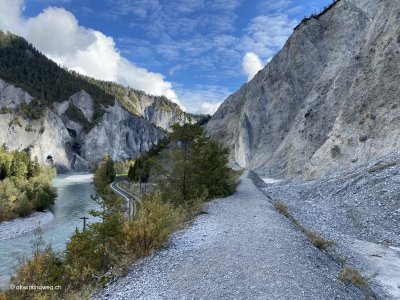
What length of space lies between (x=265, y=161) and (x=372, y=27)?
34348 mm

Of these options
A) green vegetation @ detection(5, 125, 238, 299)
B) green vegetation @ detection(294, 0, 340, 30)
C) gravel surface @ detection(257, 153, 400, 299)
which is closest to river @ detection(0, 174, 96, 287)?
green vegetation @ detection(5, 125, 238, 299)

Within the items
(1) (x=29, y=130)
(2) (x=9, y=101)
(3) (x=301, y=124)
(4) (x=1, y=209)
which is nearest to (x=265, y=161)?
(3) (x=301, y=124)

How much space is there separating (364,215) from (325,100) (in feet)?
131

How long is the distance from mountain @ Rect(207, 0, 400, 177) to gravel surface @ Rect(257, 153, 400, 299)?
7.32m

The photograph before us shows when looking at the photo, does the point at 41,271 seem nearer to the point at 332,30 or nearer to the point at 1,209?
→ the point at 1,209

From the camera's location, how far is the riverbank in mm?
40906

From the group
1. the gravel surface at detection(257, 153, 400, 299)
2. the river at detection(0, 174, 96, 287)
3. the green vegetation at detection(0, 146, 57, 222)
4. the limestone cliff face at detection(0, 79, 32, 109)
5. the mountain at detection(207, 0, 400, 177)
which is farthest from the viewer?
the limestone cliff face at detection(0, 79, 32, 109)

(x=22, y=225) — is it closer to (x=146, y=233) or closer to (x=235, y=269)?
(x=146, y=233)

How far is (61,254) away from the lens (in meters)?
13.4

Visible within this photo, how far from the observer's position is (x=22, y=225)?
149ft

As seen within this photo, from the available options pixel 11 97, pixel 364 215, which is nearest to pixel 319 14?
pixel 364 215

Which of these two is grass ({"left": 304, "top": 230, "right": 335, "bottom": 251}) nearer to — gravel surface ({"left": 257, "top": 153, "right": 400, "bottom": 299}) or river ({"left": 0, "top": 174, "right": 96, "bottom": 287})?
gravel surface ({"left": 257, "top": 153, "right": 400, "bottom": 299})

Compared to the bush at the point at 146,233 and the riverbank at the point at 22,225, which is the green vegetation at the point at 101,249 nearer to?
the bush at the point at 146,233

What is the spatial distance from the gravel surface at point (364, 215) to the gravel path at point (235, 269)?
9.95ft
